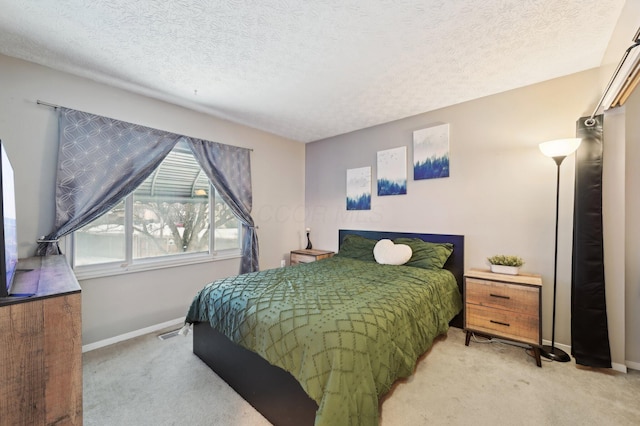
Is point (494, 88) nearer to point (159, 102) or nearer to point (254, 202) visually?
point (254, 202)

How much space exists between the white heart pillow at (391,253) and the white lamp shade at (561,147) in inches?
60.6

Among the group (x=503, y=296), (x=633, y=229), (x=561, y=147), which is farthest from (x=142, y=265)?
(x=633, y=229)

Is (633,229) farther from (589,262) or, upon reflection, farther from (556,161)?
(556,161)

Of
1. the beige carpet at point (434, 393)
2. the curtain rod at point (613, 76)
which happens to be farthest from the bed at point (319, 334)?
the curtain rod at point (613, 76)

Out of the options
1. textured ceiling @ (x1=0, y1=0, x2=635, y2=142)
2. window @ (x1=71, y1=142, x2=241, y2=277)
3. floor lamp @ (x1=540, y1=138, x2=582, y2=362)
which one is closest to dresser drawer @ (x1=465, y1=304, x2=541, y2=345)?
floor lamp @ (x1=540, y1=138, x2=582, y2=362)

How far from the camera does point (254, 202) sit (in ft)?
12.5

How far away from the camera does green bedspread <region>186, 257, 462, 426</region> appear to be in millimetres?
1284

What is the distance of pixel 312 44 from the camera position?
1.91m

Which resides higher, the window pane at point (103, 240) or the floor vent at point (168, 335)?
the window pane at point (103, 240)

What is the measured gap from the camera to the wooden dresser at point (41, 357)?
0.96m

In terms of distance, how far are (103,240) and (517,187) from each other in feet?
13.9

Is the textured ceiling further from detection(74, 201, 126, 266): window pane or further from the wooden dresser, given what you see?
the wooden dresser

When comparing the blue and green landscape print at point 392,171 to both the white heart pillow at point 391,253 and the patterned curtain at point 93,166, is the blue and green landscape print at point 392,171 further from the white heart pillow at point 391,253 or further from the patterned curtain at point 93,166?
the patterned curtain at point 93,166

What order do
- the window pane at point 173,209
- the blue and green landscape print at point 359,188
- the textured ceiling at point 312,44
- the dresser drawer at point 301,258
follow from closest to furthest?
the textured ceiling at point 312,44
the window pane at point 173,209
the blue and green landscape print at point 359,188
the dresser drawer at point 301,258
